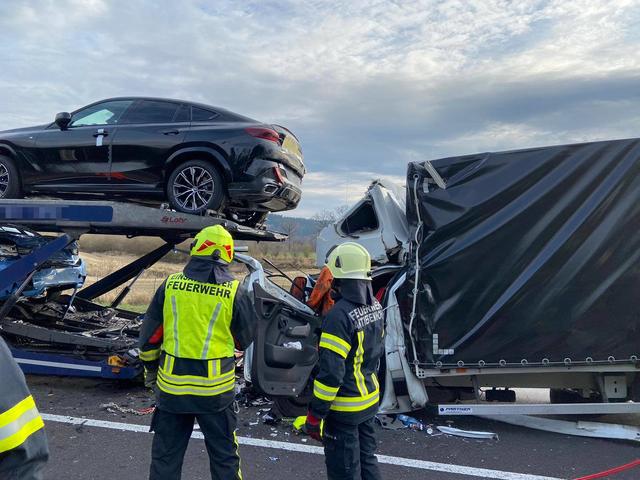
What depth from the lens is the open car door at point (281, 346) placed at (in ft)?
15.7

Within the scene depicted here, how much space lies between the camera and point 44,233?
602 cm

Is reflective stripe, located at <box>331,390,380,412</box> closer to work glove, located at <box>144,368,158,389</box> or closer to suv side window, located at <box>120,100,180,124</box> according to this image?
work glove, located at <box>144,368,158,389</box>

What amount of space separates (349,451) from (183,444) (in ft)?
3.26

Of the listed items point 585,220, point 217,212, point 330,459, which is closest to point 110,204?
point 217,212

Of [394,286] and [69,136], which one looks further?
[69,136]

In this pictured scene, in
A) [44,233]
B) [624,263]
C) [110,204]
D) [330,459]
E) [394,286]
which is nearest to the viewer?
[330,459]

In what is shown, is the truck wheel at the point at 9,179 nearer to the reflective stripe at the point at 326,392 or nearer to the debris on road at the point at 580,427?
the reflective stripe at the point at 326,392

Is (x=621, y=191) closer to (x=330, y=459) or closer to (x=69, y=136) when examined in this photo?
(x=330, y=459)

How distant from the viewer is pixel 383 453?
4328 mm

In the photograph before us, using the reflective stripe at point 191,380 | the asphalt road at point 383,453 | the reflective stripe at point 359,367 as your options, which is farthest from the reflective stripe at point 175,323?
the asphalt road at point 383,453

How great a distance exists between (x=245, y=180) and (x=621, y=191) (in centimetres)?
359

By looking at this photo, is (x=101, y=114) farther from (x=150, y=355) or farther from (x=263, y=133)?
(x=150, y=355)

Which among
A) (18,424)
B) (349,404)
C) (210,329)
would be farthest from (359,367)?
(18,424)

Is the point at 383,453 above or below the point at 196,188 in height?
below
